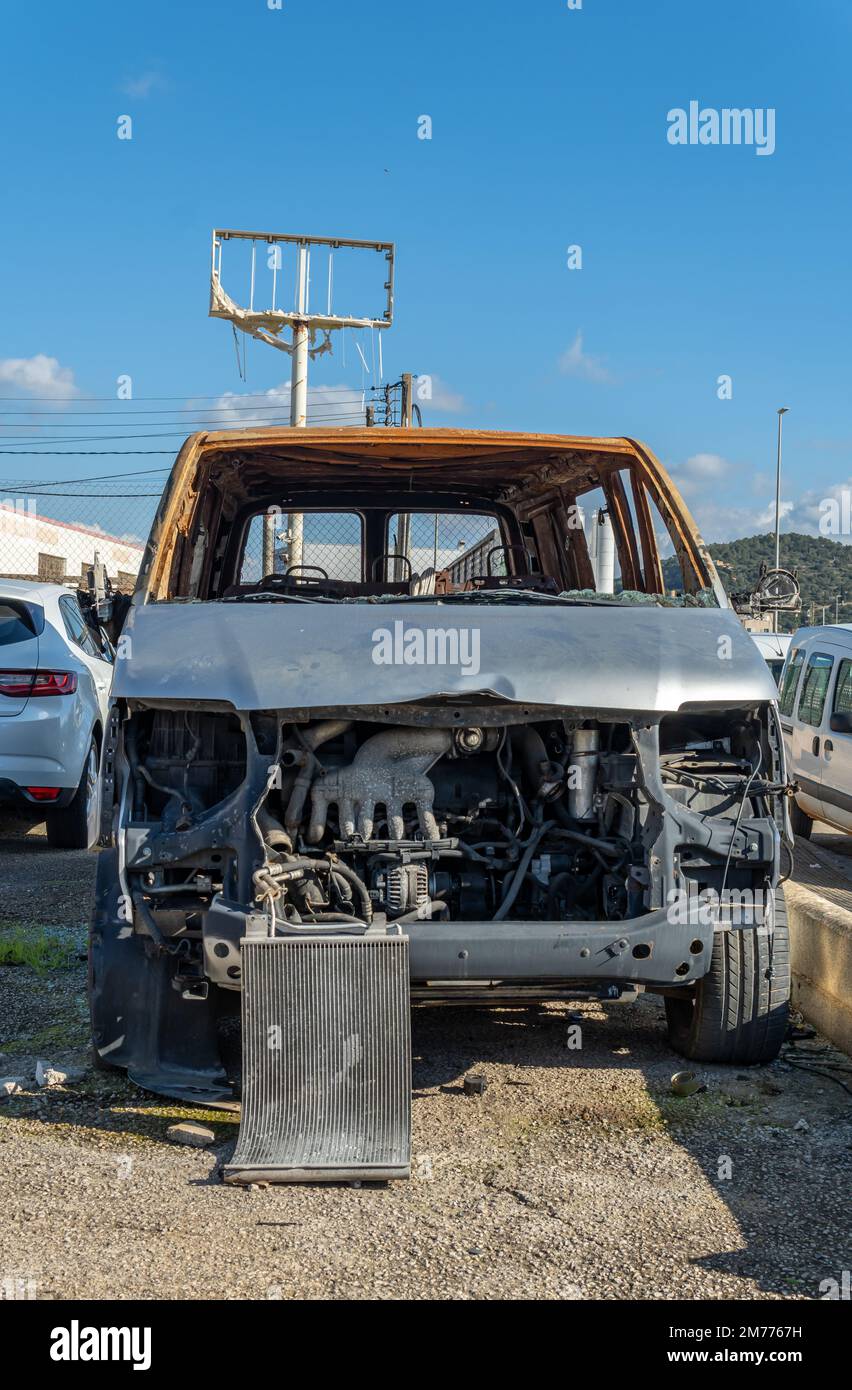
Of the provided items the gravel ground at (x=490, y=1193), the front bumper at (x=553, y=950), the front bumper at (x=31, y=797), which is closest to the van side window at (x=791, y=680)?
the front bumper at (x=31, y=797)

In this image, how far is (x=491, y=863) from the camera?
13.8 feet

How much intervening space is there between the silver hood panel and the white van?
5777 mm

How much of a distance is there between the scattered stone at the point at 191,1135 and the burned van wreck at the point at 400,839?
220 mm

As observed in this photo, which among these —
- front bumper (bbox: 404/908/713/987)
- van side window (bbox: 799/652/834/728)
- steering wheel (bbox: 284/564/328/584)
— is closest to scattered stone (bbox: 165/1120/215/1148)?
front bumper (bbox: 404/908/713/987)

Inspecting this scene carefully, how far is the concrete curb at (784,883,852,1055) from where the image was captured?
494cm

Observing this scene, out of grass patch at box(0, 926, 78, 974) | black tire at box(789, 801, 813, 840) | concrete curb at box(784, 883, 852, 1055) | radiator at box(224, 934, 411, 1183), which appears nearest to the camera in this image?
radiator at box(224, 934, 411, 1183)

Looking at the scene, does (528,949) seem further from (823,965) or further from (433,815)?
(823,965)

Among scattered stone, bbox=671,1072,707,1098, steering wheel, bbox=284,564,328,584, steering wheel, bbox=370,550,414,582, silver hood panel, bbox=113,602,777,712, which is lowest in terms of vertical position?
scattered stone, bbox=671,1072,707,1098

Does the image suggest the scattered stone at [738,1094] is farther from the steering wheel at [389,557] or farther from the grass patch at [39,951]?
the grass patch at [39,951]

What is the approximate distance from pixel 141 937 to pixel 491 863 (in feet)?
3.73

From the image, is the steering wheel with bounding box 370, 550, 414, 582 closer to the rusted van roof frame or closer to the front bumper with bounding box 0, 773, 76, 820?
the rusted van roof frame

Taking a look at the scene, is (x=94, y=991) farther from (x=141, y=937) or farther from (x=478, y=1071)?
(x=478, y=1071)

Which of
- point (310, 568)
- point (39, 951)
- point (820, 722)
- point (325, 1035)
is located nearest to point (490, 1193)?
point (325, 1035)
